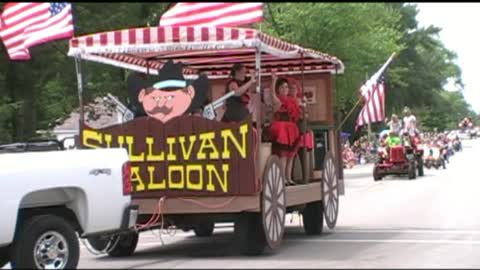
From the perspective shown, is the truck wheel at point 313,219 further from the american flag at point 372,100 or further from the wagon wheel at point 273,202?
the american flag at point 372,100

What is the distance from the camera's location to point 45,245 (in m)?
9.25

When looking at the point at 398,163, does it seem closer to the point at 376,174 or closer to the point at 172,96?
the point at 376,174

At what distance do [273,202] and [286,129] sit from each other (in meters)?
1.42

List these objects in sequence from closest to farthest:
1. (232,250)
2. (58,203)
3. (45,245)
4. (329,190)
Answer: (45,245) → (58,203) → (232,250) → (329,190)

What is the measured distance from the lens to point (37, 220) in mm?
9188

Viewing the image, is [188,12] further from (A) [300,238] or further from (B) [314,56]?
(A) [300,238]

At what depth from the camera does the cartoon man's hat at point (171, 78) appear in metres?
11.7

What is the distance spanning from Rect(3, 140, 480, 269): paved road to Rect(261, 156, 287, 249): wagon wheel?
28 cm

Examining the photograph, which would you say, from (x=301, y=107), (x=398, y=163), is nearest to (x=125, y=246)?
(x=301, y=107)

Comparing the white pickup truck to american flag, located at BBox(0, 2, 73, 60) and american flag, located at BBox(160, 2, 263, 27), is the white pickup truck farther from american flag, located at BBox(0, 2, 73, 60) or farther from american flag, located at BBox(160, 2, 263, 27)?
american flag, located at BBox(0, 2, 73, 60)

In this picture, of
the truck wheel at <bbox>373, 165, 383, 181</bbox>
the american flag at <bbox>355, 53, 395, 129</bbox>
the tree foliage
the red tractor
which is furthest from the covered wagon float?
the truck wheel at <bbox>373, 165, 383, 181</bbox>

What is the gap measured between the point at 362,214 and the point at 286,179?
6074 millimetres

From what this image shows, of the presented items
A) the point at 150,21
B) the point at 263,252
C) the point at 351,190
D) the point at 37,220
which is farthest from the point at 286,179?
the point at 150,21

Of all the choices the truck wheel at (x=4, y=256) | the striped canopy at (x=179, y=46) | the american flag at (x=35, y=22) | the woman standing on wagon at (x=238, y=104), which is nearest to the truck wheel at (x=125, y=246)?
the truck wheel at (x=4, y=256)
